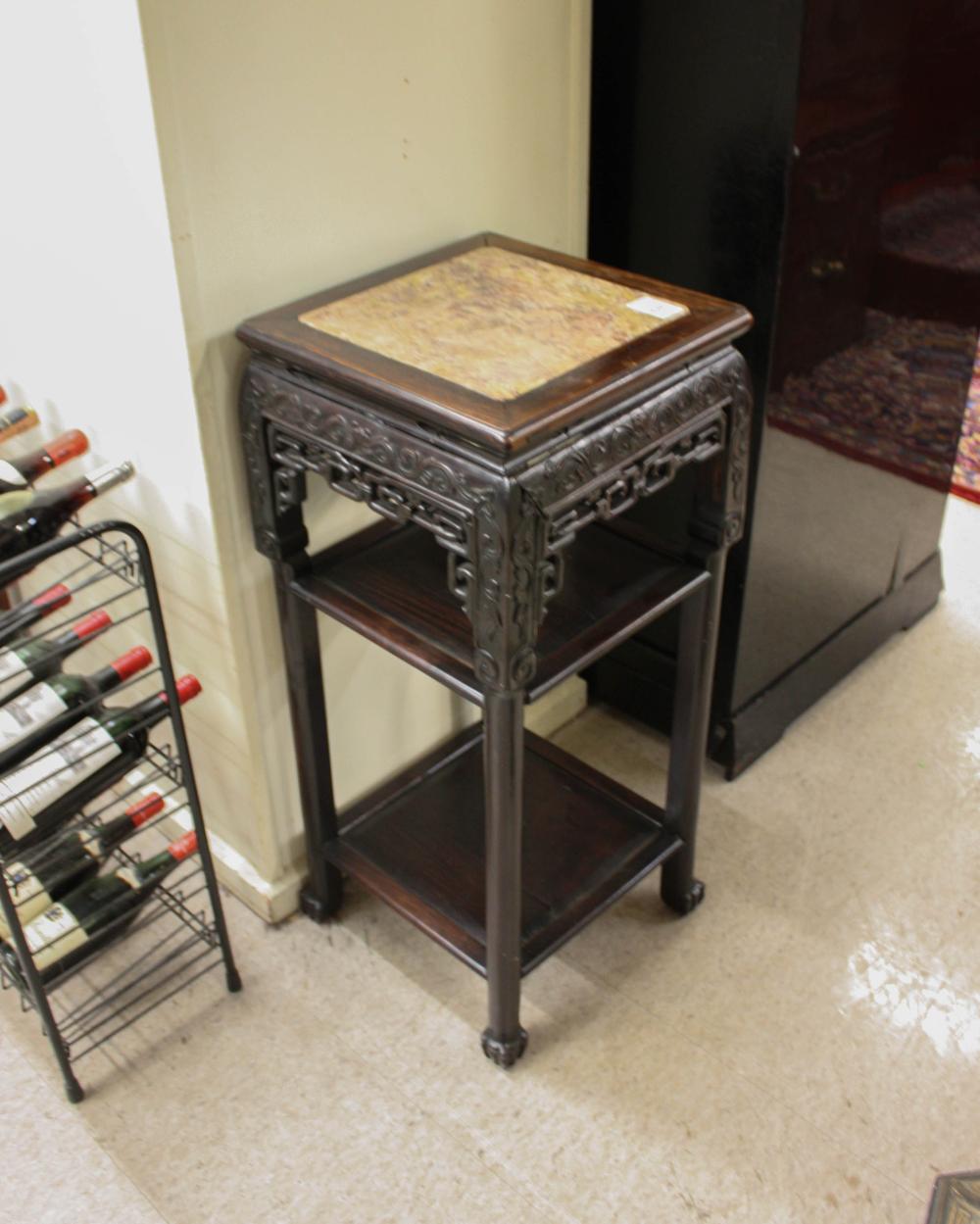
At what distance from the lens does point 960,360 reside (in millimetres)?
2293

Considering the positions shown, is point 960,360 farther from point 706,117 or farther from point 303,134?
point 303,134

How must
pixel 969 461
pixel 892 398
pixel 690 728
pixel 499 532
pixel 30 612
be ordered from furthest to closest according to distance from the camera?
pixel 969 461, pixel 892 398, pixel 690 728, pixel 30 612, pixel 499 532

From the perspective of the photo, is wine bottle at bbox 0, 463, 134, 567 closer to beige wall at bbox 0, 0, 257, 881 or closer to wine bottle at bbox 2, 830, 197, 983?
beige wall at bbox 0, 0, 257, 881

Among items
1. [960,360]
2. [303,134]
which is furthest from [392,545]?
[960,360]

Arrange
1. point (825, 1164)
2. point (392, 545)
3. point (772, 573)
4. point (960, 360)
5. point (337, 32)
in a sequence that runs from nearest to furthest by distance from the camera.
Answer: point (337, 32) < point (825, 1164) < point (392, 545) < point (772, 573) < point (960, 360)

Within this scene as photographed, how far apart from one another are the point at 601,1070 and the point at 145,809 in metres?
0.72

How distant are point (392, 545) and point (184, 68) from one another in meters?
0.65

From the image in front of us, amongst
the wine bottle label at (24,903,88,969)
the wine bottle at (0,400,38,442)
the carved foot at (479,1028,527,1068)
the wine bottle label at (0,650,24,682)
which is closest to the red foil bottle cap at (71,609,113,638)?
the wine bottle label at (0,650,24,682)

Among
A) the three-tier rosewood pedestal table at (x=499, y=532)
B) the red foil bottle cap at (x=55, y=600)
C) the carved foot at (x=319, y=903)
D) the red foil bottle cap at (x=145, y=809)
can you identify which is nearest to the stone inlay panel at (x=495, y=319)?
the three-tier rosewood pedestal table at (x=499, y=532)

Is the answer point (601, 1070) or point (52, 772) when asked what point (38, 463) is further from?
point (601, 1070)

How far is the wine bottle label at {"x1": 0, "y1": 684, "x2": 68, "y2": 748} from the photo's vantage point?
1520 mm

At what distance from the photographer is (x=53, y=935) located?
1.68 m

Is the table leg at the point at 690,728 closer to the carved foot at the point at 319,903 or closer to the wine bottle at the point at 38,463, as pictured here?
the carved foot at the point at 319,903

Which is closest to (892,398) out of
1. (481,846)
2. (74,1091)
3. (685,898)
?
(685,898)
